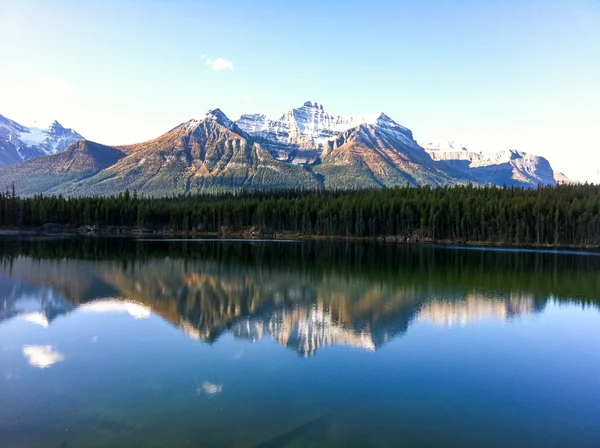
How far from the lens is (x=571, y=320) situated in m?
34.7

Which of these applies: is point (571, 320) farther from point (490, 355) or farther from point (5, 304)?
point (5, 304)

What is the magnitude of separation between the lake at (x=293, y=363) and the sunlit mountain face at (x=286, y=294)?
240mm

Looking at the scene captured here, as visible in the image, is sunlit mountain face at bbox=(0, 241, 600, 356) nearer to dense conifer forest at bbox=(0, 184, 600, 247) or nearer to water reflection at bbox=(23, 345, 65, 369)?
water reflection at bbox=(23, 345, 65, 369)

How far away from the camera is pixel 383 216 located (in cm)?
13912

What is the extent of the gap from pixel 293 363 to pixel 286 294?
18298mm

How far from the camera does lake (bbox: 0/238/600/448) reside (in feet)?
50.5

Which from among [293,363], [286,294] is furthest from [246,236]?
[293,363]

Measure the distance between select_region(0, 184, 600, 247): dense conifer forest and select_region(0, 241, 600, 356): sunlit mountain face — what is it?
60993mm

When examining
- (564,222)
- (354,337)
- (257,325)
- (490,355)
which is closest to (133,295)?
(257,325)

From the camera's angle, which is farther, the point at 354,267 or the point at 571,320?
the point at 354,267

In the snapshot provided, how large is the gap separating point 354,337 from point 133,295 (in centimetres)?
2121

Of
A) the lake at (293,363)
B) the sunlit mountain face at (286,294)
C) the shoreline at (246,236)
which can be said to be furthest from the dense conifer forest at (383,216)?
the lake at (293,363)

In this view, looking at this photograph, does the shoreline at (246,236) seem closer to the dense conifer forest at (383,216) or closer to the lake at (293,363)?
the dense conifer forest at (383,216)

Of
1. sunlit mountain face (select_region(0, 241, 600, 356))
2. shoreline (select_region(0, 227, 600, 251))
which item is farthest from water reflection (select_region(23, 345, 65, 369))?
shoreline (select_region(0, 227, 600, 251))
